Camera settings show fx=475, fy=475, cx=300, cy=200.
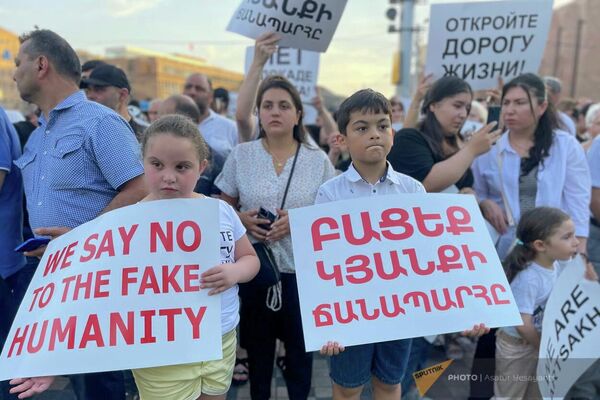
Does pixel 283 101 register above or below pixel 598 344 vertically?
above

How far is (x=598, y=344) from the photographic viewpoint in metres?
2.36

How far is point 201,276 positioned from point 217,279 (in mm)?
61

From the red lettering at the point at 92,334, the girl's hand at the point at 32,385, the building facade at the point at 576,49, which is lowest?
the girl's hand at the point at 32,385

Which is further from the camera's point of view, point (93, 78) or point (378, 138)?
point (93, 78)

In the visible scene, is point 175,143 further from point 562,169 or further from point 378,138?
point 562,169

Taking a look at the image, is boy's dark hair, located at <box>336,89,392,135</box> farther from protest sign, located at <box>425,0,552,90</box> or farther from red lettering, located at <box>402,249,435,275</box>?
protest sign, located at <box>425,0,552,90</box>

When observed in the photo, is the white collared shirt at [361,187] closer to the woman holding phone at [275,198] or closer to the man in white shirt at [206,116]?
the woman holding phone at [275,198]

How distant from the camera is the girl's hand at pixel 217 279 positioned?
175 centimetres

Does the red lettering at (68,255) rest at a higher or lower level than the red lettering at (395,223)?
lower

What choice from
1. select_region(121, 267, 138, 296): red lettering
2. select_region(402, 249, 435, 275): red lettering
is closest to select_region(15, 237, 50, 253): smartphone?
select_region(121, 267, 138, 296): red lettering

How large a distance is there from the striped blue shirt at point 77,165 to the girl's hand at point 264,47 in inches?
48.6

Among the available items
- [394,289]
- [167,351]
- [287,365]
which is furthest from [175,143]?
[287,365]

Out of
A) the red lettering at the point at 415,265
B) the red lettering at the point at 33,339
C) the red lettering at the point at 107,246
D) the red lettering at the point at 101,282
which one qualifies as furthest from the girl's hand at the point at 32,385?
the red lettering at the point at 415,265

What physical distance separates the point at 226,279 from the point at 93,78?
1.98 metres
